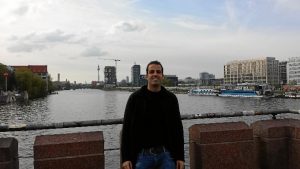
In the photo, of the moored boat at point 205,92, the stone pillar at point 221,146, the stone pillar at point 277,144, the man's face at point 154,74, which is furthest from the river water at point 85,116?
the moored boat at point 205,92

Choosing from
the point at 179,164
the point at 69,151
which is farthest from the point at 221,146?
the point at 69,151

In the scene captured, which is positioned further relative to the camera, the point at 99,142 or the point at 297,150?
the point at 297,150

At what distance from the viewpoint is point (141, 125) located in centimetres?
488

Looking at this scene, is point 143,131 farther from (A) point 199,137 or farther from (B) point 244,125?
(B) point 244,125

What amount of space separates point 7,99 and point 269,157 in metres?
129

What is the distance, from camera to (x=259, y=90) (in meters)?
136

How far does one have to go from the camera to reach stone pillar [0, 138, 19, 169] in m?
5.30

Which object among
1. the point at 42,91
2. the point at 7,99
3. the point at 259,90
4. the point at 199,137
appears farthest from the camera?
the point at 42,91

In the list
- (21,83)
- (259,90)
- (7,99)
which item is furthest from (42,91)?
(259,90)

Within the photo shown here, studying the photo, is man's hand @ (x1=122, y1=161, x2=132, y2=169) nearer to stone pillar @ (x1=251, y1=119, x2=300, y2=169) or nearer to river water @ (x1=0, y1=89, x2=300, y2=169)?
river water @ (x1=0, y1=89, x2=300, y2=169)

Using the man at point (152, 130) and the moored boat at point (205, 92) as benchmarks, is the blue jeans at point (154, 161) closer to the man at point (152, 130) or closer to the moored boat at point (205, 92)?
the man at point (152, 130)

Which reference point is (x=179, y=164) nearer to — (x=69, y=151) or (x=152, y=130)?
(x=152, y=130)

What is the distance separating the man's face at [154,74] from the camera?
491 cm

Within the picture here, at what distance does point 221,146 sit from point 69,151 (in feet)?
7.64
